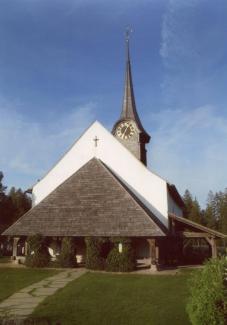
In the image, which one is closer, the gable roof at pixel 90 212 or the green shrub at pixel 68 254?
the green shrub at pixel 68 254

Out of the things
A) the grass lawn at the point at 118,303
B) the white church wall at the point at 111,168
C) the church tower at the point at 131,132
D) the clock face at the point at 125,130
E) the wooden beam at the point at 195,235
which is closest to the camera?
the grass lawn at the point at 118,303

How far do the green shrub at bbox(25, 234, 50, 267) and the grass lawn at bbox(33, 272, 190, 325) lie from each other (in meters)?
6.08

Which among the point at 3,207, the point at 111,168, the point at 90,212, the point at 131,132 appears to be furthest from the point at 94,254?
the point at 3,207

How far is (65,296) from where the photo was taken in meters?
12.0

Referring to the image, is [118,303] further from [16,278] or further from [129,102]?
[129,102]

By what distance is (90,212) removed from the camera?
2338cm

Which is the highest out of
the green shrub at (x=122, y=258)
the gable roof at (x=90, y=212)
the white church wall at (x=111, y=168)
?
the white church wall at (x=111, y=168)

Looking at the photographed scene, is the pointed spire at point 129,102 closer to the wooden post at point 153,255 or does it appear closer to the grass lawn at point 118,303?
the wooden post at point 153,255

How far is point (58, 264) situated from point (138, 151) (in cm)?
1365

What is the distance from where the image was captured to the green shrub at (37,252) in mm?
21625

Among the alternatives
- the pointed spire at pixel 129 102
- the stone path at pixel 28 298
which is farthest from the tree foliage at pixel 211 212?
the stone path at pixel 28 298

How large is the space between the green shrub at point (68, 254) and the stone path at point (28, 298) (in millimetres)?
3759

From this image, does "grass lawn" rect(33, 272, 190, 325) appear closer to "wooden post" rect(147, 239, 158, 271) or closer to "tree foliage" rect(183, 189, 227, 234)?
"wooden post" rect(147, 239, 158, 271)

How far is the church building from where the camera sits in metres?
22.1
